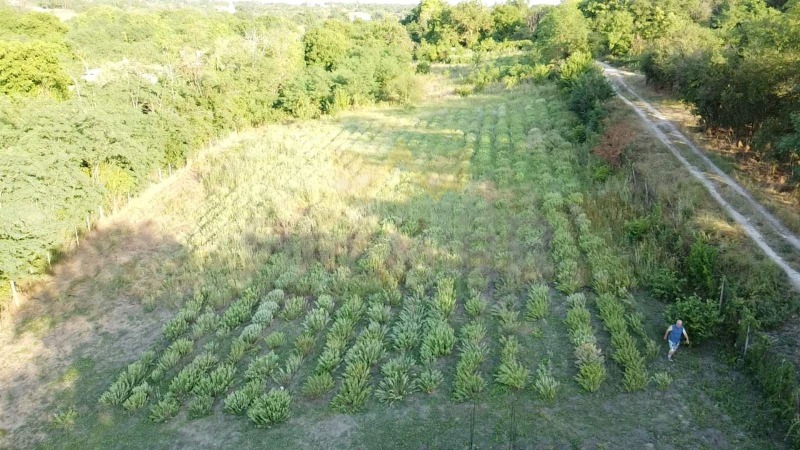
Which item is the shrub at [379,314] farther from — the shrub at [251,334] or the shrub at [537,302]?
the shrub at [537,302]

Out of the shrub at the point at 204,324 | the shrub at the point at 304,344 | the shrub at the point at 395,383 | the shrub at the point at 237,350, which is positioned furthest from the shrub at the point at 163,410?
the shrub at the point at 395,383

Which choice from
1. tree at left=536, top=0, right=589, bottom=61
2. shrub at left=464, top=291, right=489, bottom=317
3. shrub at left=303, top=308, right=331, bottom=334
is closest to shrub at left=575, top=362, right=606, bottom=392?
A: shrub at left=464, top=291, right=489, bottom=317

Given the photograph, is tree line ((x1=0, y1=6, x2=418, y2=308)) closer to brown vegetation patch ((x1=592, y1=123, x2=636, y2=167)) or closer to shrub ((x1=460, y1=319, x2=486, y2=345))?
shrub ((x1=460, y1=319, x2=486, y2=345))

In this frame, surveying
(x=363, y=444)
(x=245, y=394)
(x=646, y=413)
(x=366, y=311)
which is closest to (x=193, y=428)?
(x=245, y=394)

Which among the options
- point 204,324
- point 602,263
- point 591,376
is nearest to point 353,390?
point 591,376

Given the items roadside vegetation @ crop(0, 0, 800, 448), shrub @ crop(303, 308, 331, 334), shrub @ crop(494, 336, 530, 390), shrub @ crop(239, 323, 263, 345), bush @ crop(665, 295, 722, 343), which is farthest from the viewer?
shrub @ crop(303, 308, 331, 334)

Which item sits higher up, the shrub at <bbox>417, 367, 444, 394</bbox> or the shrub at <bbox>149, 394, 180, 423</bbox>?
the shrub at <bbox>417, 367, 444, 394</bbox>

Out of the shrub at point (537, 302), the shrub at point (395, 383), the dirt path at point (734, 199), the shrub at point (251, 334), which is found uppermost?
the dirt path at point (734, 199)
